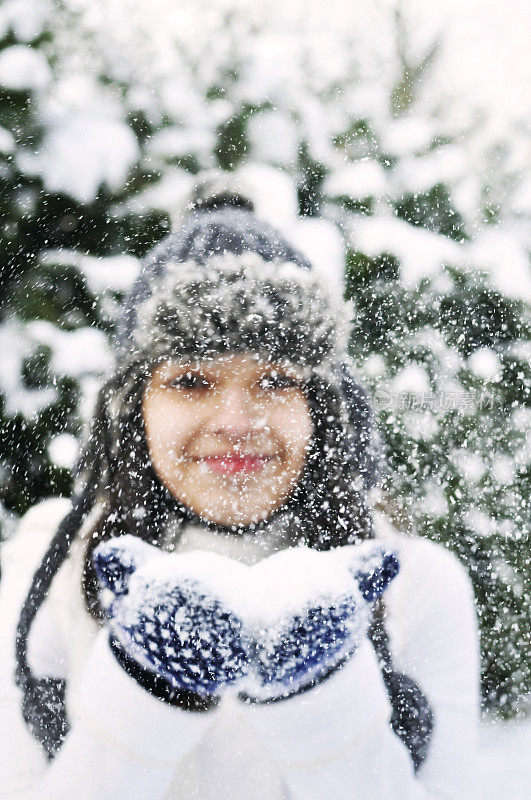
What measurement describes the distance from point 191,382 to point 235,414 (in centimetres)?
6

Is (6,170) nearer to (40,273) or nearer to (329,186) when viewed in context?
(40,273)

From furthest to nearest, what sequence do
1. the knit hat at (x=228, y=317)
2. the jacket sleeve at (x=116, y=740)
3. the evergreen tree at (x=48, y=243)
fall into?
the evergreen tree at (x=48, y=243) < the knit hat at (x=228, y=317) < the jacket sleeve at (x=116, y=740)

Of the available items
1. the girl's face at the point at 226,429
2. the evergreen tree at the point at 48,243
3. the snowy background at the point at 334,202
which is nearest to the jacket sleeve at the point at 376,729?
the girl's face at the point at 226,429

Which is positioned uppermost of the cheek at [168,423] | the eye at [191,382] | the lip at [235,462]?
the eye at [191,382]

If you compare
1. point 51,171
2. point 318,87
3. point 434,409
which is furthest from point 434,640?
point 318,87

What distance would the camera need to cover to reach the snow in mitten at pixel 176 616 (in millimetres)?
465

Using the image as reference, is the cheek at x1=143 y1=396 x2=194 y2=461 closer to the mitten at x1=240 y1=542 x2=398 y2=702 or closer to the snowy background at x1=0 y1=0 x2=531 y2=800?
the mitten at x1=240 y1=542 x2=398 y2=702

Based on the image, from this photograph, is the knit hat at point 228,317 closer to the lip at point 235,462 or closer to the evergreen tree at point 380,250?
the lip at point 235,462

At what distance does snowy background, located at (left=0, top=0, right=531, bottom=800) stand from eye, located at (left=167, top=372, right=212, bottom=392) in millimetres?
499

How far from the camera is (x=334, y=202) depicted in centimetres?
115

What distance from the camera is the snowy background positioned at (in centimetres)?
104

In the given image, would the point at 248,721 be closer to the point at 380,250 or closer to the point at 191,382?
the point at 191,382

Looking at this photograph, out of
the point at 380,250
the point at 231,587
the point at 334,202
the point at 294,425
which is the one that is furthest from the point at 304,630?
the point at 334,202

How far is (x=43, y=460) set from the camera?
0.98m
